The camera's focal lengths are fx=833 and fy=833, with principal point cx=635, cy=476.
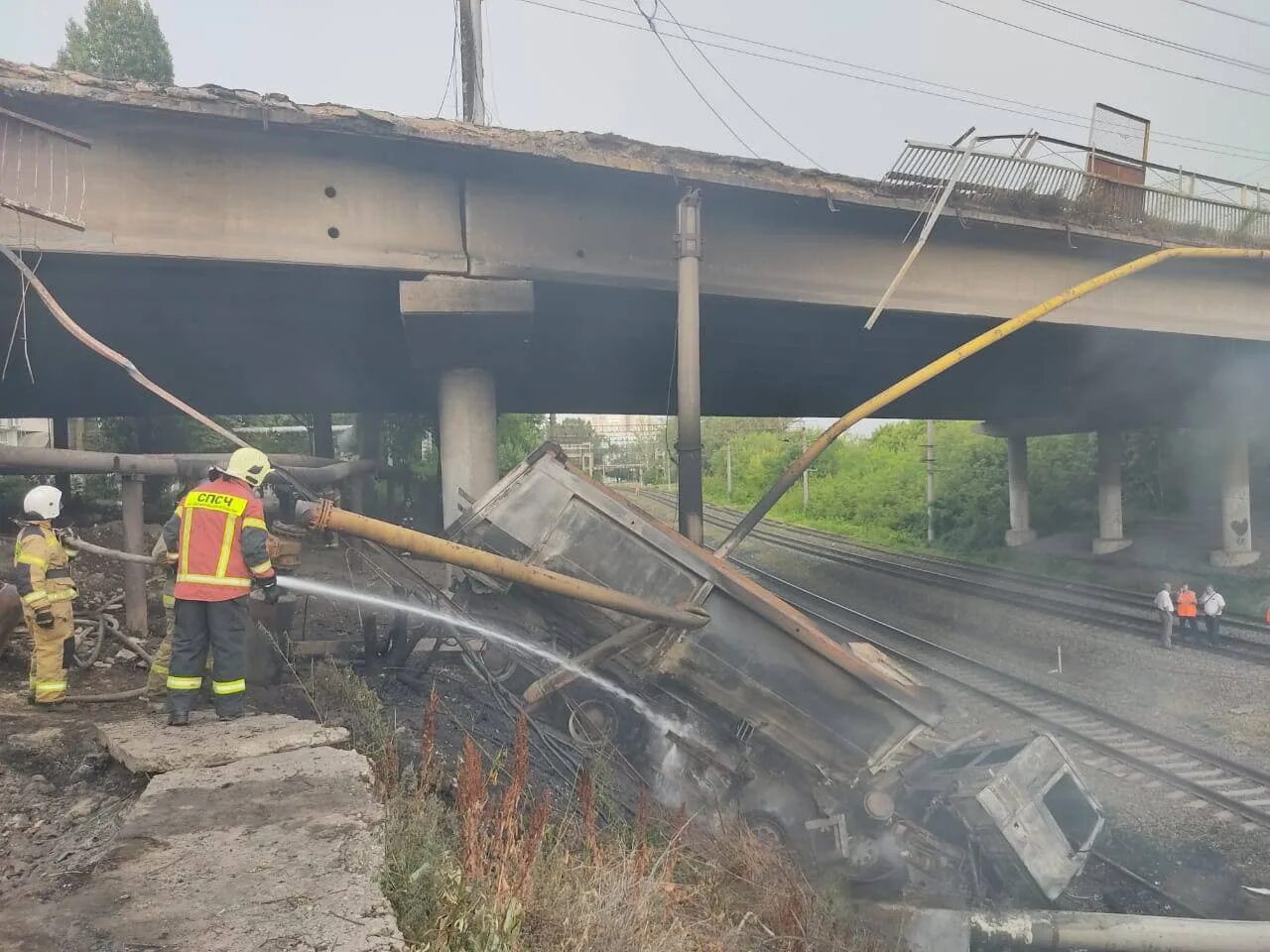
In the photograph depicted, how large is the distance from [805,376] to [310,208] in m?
10.3

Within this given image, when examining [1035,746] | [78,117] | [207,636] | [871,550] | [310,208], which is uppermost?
[78,117]

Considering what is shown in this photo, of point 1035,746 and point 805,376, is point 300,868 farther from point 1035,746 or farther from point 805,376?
point 805,376

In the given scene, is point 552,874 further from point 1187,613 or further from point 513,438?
point 513,438

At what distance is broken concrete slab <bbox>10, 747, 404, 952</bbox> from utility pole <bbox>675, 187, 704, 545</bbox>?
551 cm

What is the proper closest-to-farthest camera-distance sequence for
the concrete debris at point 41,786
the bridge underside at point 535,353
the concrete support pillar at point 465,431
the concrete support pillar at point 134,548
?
the concrete debris at point 41,786
the concrete support pillar at point 134,548
the bridge underside at point 535,353
the concrete support pillar at point 465,431

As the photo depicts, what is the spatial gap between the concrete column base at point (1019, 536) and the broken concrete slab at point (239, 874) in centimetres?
2768

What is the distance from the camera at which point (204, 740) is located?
4098 mm

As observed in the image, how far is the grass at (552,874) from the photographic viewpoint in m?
2.75

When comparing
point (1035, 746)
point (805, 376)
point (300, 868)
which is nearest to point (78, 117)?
point (300, 868)

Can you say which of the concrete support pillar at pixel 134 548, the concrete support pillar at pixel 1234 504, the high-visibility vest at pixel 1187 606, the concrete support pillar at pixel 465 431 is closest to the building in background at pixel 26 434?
the concrete support pillar at pixel 465 431

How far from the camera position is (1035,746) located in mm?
5543

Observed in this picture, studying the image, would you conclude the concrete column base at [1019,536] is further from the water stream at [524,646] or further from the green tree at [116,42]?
the green tree at [116,42]

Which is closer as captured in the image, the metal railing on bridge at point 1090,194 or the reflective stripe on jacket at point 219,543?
the reflective stripe on jacket at point 219,543

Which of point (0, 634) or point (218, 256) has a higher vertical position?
point (218, 256)
